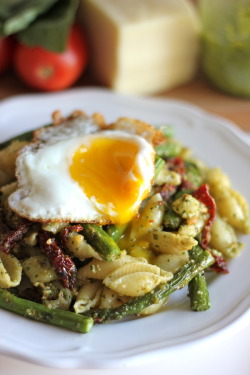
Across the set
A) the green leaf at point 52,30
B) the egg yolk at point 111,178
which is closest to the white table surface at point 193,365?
the egg yolk at point 111,178

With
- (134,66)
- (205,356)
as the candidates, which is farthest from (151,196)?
(134,66)

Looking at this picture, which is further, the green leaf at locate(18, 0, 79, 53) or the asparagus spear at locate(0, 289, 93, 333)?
the green leaf at locate(18, 0, 79, 53)

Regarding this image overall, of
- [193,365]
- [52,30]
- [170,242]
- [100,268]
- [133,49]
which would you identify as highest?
[52,30]

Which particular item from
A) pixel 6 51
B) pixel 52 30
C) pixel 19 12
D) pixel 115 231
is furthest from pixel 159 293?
pixel 6 51

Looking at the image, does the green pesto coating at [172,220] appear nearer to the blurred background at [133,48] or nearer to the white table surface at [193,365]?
the white table surface at [193,365]

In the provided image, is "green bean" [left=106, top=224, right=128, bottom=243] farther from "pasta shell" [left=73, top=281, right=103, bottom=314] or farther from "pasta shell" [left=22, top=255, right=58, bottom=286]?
"pasta shell" [left=22, top=255, right=58, bottom=286]

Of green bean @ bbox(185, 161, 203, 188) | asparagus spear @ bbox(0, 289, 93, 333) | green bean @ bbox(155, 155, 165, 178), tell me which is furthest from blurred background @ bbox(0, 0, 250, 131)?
asparagus spear @ bbox(0, 289, 93, 333)

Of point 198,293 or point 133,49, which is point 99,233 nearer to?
point 198,293
